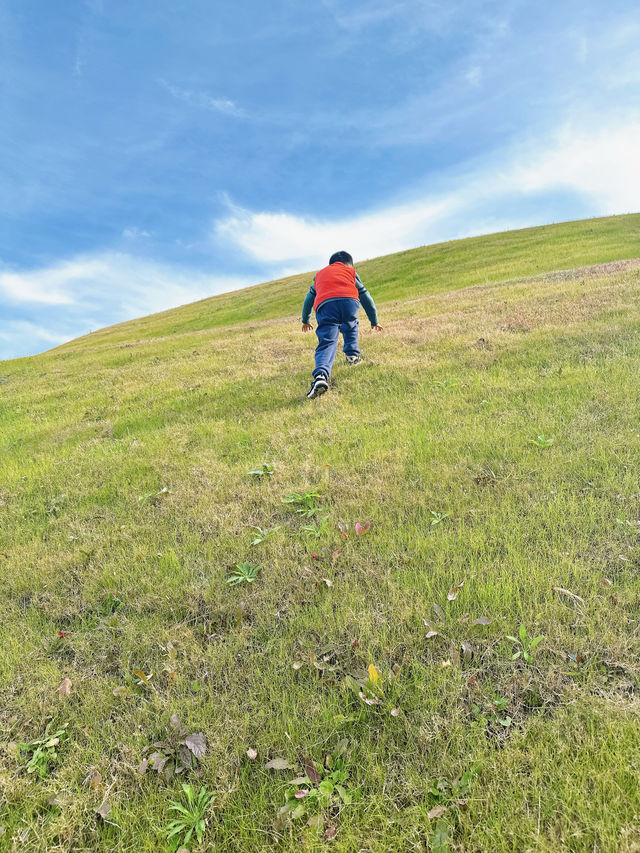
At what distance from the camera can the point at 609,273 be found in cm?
1822

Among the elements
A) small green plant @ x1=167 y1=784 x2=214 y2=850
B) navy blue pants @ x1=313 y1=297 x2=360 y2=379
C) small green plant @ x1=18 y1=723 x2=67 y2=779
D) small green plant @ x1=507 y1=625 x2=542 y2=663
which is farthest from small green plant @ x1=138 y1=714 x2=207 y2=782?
navy blue pants @ x1=313 y1=297 x2=360 y2=379

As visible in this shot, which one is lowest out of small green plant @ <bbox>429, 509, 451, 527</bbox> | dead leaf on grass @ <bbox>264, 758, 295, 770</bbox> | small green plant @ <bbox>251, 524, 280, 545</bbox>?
dead leaf on grass @ <bbox>264, 758, 295, 770</bbox>

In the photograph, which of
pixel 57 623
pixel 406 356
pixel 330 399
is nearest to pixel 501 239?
pixel 406 356

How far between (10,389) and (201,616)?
17193mm

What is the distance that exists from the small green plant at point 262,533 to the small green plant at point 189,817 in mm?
2307

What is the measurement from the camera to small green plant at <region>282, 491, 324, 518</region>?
5.19m

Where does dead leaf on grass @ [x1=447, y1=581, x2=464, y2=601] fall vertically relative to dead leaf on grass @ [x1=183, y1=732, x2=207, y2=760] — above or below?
above

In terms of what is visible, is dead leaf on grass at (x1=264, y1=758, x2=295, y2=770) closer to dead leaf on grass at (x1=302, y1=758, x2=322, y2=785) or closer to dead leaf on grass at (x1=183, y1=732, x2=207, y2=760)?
dead leaf on grass at (x1=302, y1=758, x2=322, y2=785)

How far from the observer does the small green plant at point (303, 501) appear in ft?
17.0

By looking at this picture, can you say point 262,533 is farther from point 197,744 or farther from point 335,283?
point 335,283

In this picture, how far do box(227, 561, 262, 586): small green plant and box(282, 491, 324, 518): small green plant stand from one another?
102 cm

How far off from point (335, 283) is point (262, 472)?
5.72 m

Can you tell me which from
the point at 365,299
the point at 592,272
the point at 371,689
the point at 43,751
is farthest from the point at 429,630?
the point at 592,272

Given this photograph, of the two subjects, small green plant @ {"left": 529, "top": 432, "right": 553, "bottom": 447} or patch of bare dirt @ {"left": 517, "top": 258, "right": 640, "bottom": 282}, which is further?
patch of bare dirt @ {"left": 517, "top": 258, "right": 640, "bottom": 282}
